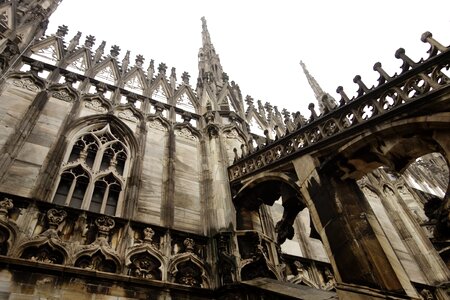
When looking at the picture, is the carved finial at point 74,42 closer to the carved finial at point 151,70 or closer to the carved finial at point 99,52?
the carved finial at point 99,52

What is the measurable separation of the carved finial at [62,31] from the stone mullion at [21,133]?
155 inches

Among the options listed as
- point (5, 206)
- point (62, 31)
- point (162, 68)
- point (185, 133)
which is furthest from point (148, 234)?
point (62, 31)

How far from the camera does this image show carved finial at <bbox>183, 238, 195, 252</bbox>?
641cm

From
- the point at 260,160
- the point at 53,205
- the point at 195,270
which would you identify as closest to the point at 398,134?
the point at 260,160

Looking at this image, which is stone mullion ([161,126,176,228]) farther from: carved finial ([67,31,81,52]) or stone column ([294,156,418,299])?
carved finial ([67,31,81,52])

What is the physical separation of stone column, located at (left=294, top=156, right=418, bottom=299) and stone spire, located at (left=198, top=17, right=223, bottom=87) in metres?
7.24

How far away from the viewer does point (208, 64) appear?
13867 millimetres

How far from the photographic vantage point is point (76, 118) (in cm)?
847

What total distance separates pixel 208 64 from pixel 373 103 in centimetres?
909

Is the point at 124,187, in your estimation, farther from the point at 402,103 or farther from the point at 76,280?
the point at 402,103

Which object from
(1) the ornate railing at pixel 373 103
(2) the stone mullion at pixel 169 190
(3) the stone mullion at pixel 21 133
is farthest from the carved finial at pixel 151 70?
(1) the ornate railing at pixel 373 103

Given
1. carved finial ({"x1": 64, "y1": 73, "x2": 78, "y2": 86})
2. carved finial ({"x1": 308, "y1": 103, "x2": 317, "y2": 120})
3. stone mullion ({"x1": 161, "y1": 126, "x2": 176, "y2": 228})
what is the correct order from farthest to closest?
1. carved finial ({"x1": 64, "y1": 73, "x2": 78, "y2": 86})
2. stone mullion ({"x1": 161, "y1": 126, "x2": 176, "y2": 228})
3. carved finial ({"x1": 308, "y1": 103, "x2": 317, "y2": 120})

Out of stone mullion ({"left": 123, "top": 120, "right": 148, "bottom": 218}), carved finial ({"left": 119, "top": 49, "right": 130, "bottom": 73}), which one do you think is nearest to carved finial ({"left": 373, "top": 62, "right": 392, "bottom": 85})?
stone mullion ({"left": 123, "top": 120, "right": 148, "bottom": 218})

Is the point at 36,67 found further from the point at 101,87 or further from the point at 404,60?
the point at 404,60
